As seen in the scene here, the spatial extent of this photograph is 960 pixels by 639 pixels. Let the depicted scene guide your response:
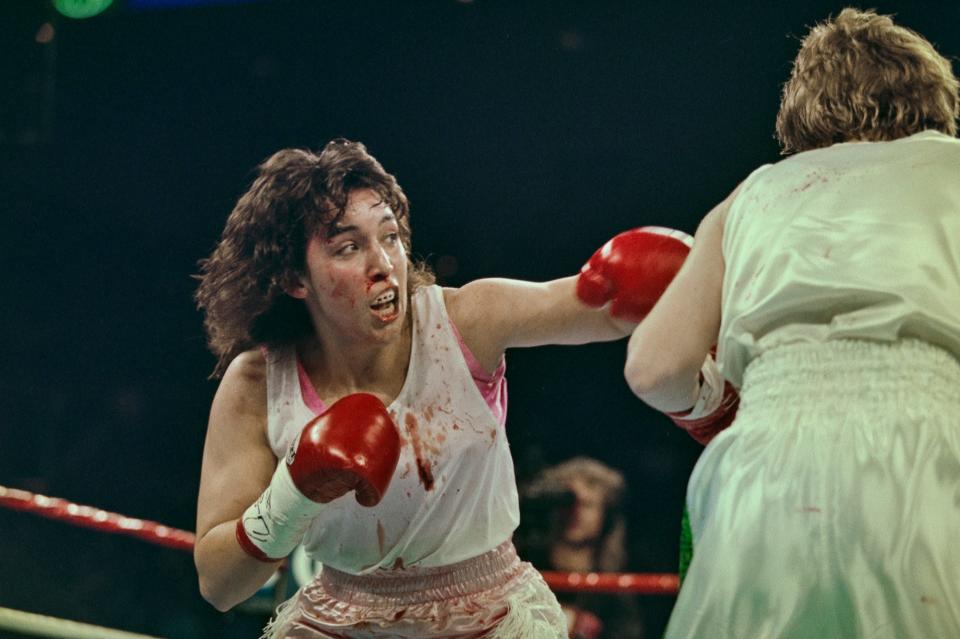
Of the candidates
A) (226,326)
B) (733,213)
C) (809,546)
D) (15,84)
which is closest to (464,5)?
(15,84)

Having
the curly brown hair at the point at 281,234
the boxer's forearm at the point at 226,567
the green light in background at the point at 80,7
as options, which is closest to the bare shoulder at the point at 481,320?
the curly brown hair at the point at 281,234

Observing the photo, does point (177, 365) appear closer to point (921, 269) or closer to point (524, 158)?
point (524, 158)

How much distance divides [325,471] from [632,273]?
→ 21.9 inches

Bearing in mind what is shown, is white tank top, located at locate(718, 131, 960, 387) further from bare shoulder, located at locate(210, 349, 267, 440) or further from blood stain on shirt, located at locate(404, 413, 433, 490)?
bare shoulder, located at locate(210, 349, 267, 440)

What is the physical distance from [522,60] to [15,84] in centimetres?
215

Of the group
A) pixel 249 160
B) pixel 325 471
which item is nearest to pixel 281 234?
pixel 325 471

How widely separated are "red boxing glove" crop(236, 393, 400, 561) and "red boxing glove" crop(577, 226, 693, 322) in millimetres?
386

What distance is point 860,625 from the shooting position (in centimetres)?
105

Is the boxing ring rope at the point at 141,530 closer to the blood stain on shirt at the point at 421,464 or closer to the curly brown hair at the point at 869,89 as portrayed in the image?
the blood stain on shirt at the point at 421,464

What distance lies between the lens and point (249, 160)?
16.6 ft

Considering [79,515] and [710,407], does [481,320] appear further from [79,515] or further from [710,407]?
[79,515]

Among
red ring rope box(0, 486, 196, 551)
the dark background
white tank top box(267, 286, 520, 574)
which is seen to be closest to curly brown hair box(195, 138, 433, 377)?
white tank top box(267, 286, 520, 574)

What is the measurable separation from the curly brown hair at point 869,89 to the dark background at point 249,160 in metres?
3.55

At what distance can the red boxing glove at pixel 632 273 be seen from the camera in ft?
5.72
